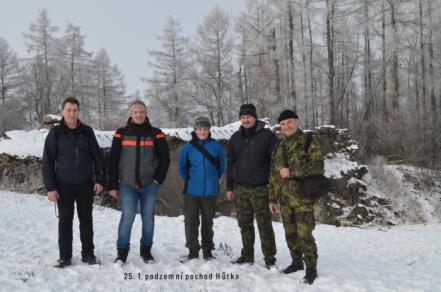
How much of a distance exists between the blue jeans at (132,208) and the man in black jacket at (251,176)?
99 centimetres

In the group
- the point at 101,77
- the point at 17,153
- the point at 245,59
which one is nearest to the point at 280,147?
the point at 17,153

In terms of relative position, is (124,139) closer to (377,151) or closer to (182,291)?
(182,291)

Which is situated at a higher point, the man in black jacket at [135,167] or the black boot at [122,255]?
the man in black jacket at [135,167]

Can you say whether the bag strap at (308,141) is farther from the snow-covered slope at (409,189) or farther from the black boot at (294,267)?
the snow-covered slope at (409,189)

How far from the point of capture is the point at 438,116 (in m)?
19.8

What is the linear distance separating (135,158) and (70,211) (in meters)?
0.93

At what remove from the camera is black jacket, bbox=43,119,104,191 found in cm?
432

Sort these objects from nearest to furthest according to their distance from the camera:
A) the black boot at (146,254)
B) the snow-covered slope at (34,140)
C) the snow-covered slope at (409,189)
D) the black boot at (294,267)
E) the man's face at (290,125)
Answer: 1. the man's face at (290,125)
2. the black boot at (294,267)
3. the black boot at (146,254)
4. the snow-covered slope at (34,140)
5. the snow-covered slope at (409,189)

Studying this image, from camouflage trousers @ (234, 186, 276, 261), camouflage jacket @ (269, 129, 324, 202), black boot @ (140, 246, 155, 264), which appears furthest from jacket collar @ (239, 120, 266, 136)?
black boot @ (140, 246, 155, 264)

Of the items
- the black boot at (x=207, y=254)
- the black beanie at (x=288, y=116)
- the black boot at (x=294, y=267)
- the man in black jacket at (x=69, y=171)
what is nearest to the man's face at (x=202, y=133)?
the black beanie at (x=288, y=116)

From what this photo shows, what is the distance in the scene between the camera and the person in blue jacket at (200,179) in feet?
15.9

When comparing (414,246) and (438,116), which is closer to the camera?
(414,246)

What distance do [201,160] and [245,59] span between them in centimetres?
2312

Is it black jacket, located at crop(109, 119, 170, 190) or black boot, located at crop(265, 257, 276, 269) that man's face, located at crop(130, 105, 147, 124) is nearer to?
black jacket, located at crop(109, 119, 170, 190)
